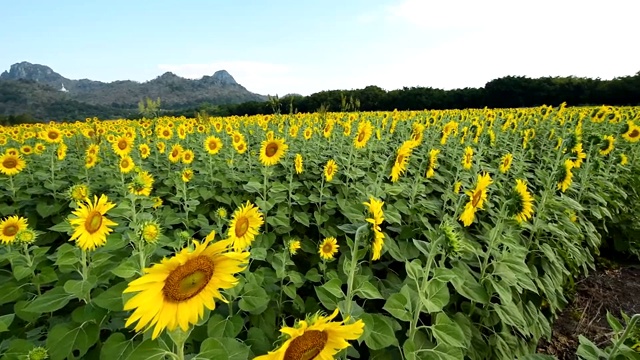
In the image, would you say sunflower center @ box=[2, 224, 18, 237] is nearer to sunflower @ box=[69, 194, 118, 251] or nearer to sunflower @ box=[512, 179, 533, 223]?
sunflower @ box=[69, 194, 118, 251]

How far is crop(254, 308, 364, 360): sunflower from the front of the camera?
1.07m

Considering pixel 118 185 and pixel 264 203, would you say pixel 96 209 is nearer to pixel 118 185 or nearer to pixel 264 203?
pixel 264 203

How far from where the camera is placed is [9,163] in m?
4.19

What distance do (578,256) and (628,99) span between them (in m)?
27.2

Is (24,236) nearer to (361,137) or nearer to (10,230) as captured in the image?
(10,230)

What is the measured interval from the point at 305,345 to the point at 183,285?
42 centimetres

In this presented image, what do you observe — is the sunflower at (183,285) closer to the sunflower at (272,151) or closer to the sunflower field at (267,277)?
the sunflower field at (267,277)

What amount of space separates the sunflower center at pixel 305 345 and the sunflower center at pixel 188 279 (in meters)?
0.34

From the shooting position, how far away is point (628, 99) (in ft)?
79.3

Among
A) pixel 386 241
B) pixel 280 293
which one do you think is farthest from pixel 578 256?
pixel 280 293

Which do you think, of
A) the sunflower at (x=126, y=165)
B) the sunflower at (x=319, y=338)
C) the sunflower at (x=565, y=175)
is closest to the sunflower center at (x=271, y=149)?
the sunflower at (x=126, y=165)

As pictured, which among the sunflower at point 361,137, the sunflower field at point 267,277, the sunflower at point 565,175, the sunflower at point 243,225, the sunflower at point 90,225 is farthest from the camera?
the sunflower at point 361,137

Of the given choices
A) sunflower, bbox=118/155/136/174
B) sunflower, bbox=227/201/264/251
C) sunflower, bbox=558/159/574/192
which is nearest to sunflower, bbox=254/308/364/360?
sunflower, bbox=227/201/264/251

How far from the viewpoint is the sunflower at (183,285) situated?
110cm
